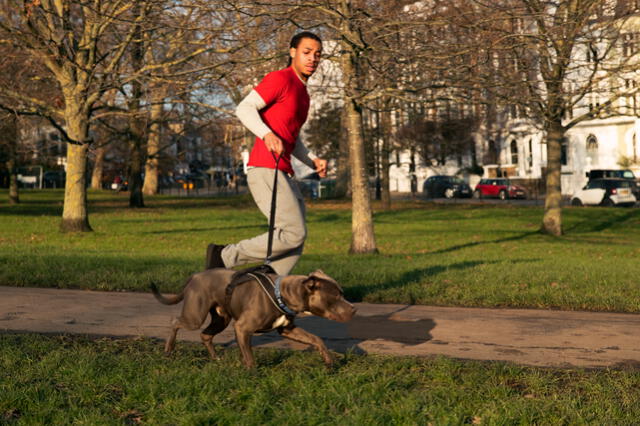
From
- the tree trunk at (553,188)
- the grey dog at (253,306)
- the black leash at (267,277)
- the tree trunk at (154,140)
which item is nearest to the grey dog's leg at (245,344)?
→ the grey dog at (253,306)

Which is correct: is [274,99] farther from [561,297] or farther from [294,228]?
[561,297]

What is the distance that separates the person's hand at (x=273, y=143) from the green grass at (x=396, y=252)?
3.74 m

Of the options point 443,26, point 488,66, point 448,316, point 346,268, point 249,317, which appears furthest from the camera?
point 488,66

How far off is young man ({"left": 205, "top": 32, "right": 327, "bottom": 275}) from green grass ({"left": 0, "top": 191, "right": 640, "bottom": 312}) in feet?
10.5

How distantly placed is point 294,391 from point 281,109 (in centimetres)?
202

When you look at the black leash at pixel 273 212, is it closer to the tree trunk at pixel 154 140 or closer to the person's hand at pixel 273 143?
the person's hand at pixel 273 143

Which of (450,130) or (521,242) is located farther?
(450,130)

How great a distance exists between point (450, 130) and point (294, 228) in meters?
48.7

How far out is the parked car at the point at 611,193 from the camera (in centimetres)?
3900

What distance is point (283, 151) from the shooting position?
543cm

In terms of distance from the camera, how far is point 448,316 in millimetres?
7445

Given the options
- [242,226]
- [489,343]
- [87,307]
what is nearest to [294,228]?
[489,343]

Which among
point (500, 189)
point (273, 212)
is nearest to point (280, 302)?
point (273, 212)

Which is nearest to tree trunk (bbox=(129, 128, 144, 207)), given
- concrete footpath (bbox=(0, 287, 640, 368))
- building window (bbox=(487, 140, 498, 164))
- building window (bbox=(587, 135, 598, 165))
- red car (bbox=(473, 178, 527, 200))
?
red car (bbox=(473, 178, 527, 200))
